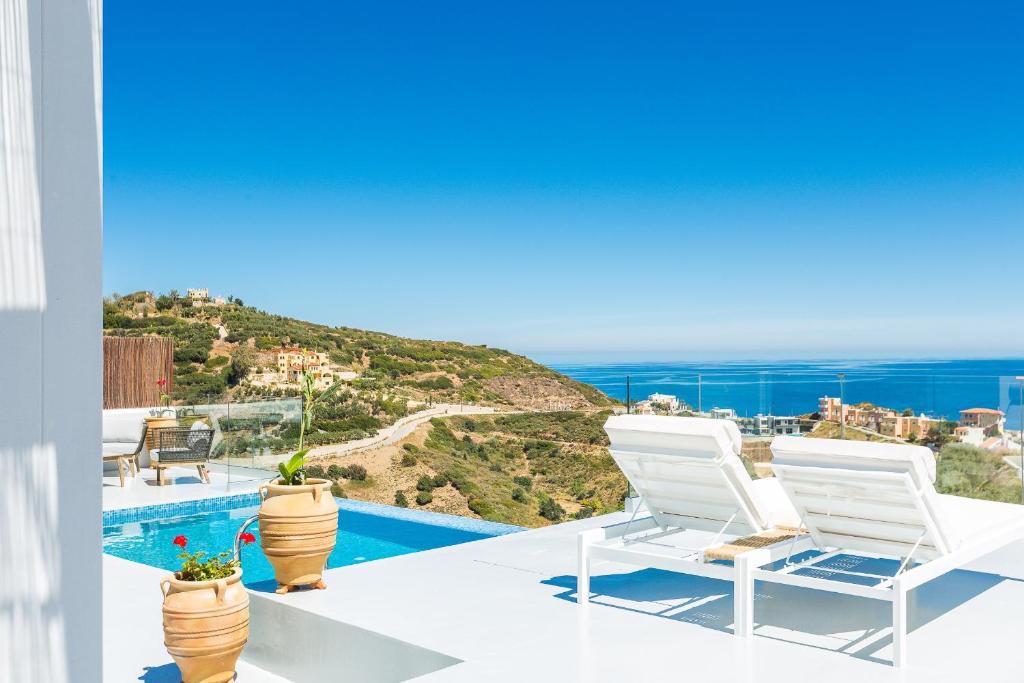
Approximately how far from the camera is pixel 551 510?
1736cm

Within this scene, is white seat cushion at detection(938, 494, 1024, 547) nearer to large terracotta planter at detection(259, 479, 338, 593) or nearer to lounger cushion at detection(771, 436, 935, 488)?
lounger cushion at detection(771, 436, 935, 488)

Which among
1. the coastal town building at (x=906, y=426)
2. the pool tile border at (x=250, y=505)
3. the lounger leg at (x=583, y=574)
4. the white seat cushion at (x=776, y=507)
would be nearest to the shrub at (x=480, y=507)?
the pool tile border at (x=250, y=505)

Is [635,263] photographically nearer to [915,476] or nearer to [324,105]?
[324,105]

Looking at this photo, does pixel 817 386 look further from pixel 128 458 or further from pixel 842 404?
pixel 128 458

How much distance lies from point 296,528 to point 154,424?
6860 mm

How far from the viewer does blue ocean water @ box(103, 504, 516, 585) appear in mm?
7207

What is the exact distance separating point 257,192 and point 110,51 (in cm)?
714

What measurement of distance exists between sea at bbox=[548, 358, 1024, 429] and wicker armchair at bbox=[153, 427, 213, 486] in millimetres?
4973

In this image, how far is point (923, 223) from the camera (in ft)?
96.3

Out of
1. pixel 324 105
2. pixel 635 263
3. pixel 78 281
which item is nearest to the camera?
pixel 78 281

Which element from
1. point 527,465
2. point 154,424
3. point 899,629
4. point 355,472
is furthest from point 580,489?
point 899,629

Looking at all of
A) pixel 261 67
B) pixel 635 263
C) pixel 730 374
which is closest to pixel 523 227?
pixel 635 263

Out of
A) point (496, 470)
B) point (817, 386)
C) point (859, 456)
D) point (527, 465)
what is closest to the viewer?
point (859, 456)

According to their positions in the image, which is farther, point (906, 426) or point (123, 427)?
point (123, 427)
